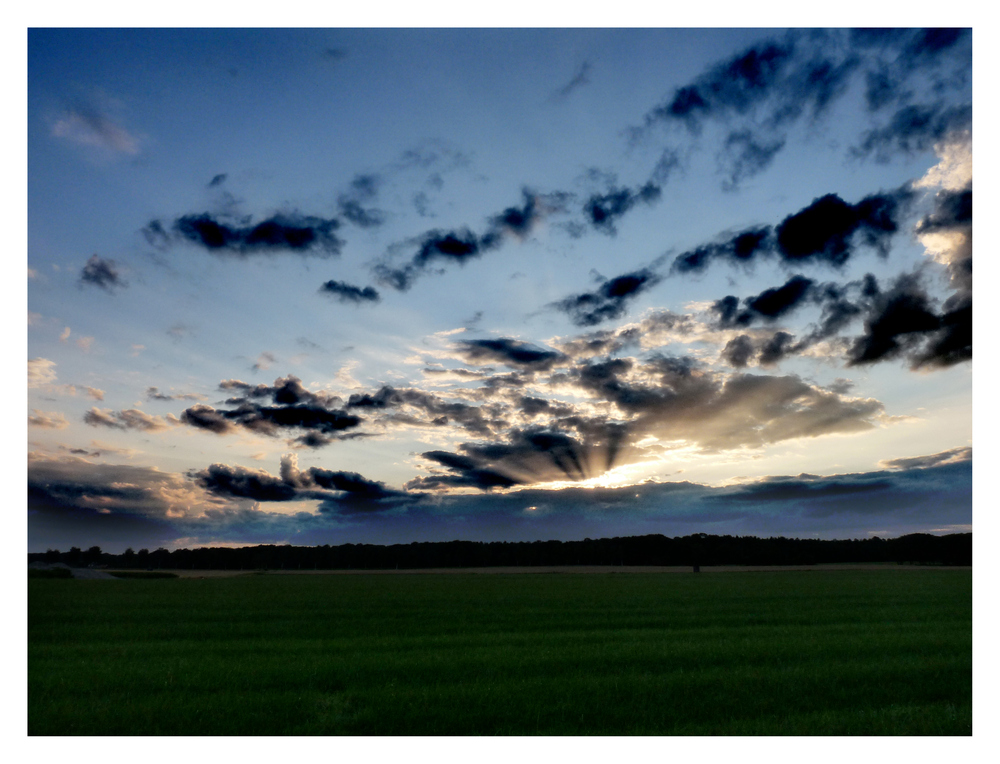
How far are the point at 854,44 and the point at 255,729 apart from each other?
57.2ft

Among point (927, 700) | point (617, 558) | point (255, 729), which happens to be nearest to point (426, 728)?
point (255, 729)

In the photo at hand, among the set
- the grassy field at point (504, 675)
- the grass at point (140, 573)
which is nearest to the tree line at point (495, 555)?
the grass at point (140, 573)

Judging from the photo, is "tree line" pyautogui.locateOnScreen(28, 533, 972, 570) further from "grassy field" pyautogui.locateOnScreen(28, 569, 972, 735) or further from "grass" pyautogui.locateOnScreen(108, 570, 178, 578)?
"grassy field" pyautogui.locateOnScreen(28, 569, 972, 735)

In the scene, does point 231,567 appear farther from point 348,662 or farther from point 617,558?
point 348,662

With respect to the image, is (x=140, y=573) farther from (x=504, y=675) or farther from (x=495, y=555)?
(x=504, y=675)

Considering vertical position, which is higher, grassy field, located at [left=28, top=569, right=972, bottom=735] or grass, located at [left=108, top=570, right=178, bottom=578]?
grassy field, located at [left=28, top=569, right=972, bottom=735]

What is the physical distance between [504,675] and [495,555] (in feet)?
283

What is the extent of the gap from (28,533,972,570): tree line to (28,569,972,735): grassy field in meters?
67.7

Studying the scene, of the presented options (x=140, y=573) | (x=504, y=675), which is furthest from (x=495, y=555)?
(x=504, y=675)

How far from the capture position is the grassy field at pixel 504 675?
10203mm

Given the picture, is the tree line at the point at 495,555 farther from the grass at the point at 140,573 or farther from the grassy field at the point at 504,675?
the grassy field at the point at 504,675

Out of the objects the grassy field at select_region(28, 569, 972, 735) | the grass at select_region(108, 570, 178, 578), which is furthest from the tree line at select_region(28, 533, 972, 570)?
the grassy field at select_region(28, 569, 972, 735)

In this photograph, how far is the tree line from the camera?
91.6 meters

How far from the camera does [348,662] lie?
15547 millimetres
